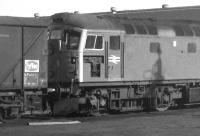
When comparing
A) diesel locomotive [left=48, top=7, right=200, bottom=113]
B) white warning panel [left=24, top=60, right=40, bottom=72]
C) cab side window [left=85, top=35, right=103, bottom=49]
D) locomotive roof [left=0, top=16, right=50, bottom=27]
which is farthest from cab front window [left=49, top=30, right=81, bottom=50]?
white warning panel [left=24, top=60, right=40, bottom=72]

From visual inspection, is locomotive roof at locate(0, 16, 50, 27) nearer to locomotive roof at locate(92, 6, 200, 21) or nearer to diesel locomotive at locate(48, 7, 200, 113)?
diesel locomotive at locate(48, 7, 200, 113)

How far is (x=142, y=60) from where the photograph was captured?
22.6 metres

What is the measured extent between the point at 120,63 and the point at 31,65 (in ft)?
15.8

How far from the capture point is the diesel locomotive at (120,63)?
20.8 metres

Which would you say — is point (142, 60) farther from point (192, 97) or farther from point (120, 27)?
point (192, 97)

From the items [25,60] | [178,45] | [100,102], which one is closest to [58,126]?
[25,60]

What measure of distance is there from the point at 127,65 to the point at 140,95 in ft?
5.16

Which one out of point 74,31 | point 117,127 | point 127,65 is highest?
point 74,31

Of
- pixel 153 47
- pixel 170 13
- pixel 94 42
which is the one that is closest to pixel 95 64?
pixel 94 42

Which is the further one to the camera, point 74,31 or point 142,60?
point 142,60

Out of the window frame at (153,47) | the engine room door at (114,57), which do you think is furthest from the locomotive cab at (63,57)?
the window frame at (153,47)

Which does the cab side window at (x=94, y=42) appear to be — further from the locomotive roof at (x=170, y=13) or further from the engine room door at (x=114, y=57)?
the locomotive roof at (x=170, y=13)

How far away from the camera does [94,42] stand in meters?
21.1

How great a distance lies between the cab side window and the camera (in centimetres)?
2098
